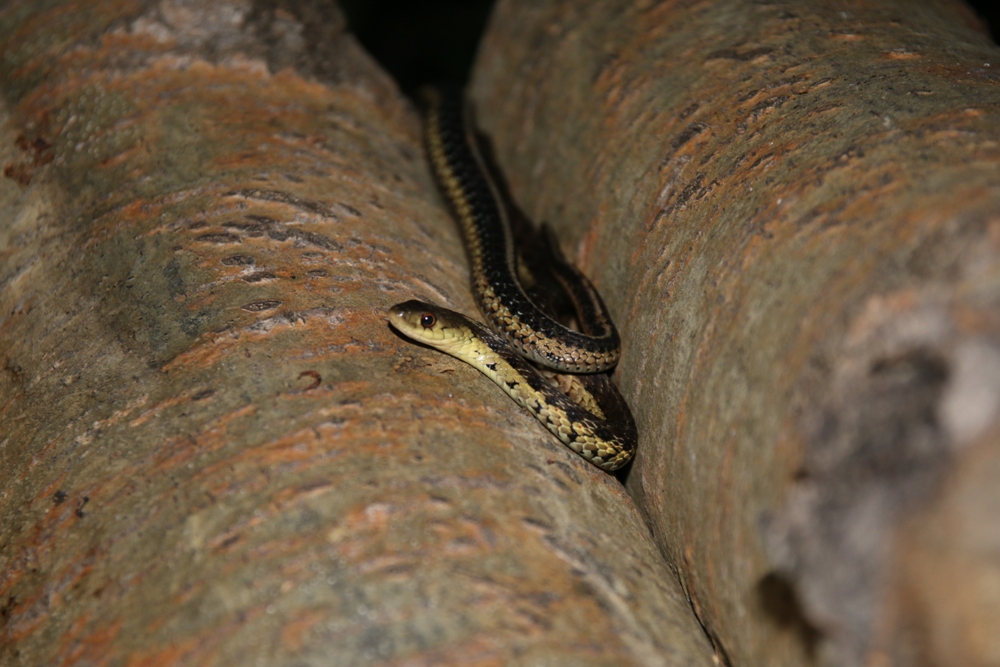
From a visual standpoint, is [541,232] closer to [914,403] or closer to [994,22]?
[914,403]

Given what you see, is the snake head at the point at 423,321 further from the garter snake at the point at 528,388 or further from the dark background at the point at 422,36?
the dark background at the point at 422,36

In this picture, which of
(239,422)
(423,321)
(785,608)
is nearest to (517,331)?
(423,321)

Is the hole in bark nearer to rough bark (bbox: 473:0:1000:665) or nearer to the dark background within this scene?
rough bark (bbox: 473:0:1000:665)

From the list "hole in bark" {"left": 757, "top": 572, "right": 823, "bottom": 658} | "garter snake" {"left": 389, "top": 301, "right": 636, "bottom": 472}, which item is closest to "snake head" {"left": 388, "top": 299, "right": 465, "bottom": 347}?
"garter snake" {"left": 389, "top": 301, "right": 636, "bottom": 472}

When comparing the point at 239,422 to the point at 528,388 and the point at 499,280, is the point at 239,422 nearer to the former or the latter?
the point at 528,388

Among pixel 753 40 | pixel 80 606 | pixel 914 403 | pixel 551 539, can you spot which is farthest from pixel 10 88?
pixel 914 403

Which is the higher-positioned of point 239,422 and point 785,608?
point 785,608
